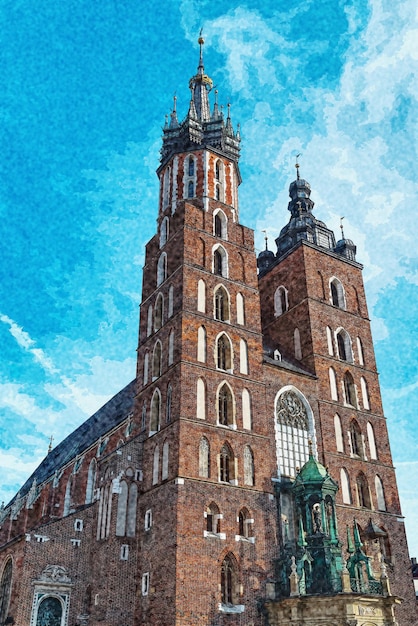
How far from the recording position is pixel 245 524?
84.9 ft

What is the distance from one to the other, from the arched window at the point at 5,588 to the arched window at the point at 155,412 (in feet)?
31.9

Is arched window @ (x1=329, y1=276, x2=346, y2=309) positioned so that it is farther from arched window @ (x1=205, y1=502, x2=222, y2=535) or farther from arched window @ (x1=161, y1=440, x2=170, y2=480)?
arched window @ (x1=205, y1=502, x2=222, y2=535)

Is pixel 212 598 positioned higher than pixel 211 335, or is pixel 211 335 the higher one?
pixel 211 335

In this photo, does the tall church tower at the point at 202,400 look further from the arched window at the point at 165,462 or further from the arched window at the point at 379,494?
the arched window at the point at 379,494

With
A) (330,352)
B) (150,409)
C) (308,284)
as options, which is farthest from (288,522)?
(308,284)

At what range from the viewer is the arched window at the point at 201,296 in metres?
29.8

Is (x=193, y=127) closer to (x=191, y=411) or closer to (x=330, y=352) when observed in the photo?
(x=330, y=352)

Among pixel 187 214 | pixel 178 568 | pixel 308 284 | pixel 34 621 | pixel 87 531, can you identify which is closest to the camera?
pixel 178 568

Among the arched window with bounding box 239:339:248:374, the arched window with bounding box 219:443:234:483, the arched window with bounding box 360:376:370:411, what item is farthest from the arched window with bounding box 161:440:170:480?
the arched window with bounding box 360:376:370:411

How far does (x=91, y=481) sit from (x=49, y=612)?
31.7 ft

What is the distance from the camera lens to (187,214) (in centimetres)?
3188

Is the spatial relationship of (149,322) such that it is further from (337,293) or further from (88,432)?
(88,432)

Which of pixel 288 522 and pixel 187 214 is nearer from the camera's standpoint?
pixel 288 522

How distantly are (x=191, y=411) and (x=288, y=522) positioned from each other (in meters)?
6.40
